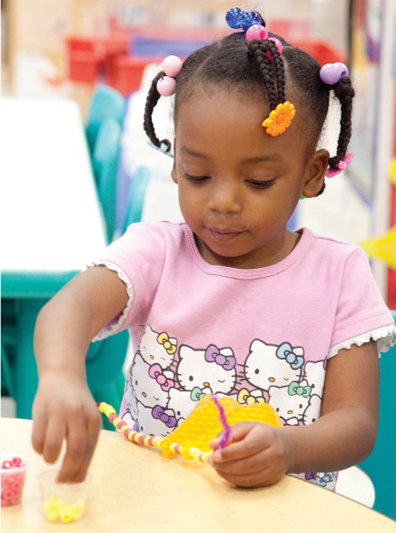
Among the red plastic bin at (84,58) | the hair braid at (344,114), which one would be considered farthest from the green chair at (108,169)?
the red plastic bin at (84,58)

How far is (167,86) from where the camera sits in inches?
42.8

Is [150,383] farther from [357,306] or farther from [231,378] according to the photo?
[357,306]

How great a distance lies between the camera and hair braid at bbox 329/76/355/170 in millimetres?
1084

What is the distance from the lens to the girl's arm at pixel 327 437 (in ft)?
2.46

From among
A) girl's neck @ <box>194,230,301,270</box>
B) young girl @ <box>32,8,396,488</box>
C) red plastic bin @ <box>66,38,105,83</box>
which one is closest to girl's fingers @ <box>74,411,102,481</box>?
young girl @ <box>32,8,396,488</box>

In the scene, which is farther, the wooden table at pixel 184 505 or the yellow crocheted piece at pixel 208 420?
the yellow crocheted piece at pixel 208 420

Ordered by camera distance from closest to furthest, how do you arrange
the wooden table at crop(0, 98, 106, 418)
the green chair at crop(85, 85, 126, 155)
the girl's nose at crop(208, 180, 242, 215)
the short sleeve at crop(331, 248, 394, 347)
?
the girl's nose at crop(208, 180, 242, 215), the short sleeve at crop(331, 248, 394, 347), the wooden table at crop(0, 98, 106, 418), the green chair at crop(85, 85, 126, 155)

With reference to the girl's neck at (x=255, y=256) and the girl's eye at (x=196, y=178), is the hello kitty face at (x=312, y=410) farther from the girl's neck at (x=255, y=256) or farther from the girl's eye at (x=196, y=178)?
the girl's eye at (x=196, y=178)

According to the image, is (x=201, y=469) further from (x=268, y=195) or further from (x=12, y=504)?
(x=268, y=195)

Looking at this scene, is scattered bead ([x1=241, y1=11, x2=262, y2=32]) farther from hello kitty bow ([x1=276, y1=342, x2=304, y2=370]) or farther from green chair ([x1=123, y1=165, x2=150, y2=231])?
green chair ([x1=123, y1=165, x2=150, y2=231])

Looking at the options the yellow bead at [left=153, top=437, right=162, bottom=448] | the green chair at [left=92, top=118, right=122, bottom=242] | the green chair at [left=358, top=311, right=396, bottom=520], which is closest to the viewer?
the yellow bead at [left=153, top=437, right=162, bottom=448]

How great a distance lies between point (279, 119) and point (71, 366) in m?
0.39

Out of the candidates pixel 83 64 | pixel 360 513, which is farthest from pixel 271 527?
pixel 83 64

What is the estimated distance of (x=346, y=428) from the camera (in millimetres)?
942
